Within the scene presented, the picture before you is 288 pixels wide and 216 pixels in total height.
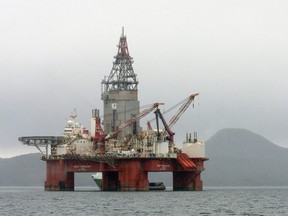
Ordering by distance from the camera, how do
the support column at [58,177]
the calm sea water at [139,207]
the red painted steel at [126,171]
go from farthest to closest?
the support column at [58,177]
the red painted steel at [126,171]
the calm sea water at [139,207]

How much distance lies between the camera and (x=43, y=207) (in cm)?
9812

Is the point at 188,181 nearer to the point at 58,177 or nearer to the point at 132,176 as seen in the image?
the point at 132,176

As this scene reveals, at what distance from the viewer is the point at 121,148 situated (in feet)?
438

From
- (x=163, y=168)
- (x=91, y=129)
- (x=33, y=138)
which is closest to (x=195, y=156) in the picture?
(x=163, y=168)

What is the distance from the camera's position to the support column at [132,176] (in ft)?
423

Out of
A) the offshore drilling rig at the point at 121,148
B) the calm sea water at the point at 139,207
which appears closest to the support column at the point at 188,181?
the offshore drilling rig at the point at 121,148

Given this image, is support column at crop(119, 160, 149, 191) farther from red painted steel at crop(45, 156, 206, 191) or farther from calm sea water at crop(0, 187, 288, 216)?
calm sea water at crop(0, 187, 288, 216)

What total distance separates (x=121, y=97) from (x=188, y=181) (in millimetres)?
15676

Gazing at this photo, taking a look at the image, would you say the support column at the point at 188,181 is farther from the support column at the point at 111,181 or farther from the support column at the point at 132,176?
the support column at the point at 132,176

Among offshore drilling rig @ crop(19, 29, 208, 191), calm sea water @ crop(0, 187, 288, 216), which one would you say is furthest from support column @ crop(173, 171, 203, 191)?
calm sea water @ crop(0, 187, 288, 216)

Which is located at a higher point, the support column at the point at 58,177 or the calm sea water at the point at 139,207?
the support column at the point at 58,177

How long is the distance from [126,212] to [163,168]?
40.8 meters

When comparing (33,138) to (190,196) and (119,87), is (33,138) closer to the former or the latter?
(119,87)

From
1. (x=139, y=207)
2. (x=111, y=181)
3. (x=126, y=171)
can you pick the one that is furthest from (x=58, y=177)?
(x=139, y=207)
